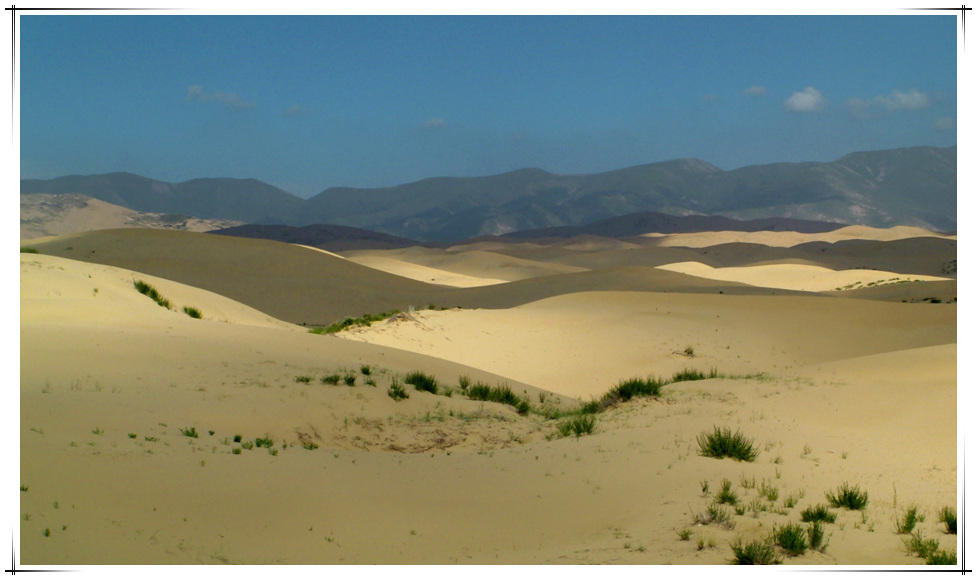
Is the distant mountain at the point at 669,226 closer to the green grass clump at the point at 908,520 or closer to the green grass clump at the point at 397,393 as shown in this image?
the green grass clump at the point at 397,393

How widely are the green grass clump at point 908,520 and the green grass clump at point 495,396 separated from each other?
6.02m

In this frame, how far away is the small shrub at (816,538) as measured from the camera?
475 cm

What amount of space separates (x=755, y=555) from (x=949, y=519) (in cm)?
172

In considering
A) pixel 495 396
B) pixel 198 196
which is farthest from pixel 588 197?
pixel 495 396

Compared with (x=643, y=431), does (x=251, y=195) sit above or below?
above

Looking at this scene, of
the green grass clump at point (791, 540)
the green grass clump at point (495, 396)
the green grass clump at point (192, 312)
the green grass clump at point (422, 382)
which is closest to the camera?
the green grass clump at point (791, 540)

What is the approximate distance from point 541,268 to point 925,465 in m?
47.0

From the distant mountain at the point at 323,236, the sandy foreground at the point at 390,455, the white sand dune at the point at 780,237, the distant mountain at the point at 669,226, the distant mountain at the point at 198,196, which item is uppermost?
the distant mountain at the point at 198,196

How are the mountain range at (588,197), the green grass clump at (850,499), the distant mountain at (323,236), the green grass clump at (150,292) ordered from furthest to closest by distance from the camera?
the mountain range at (588,197) → the distant mountain at (323,236) → the green grass clump at (150,292) → the green grass clump at (850,499)

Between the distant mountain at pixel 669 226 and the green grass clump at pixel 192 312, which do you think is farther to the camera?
the distant mountain at pixel 669 226

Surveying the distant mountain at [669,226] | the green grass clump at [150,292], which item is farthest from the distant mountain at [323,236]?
the green grass clump at [150,292]
